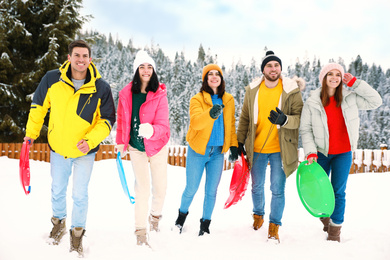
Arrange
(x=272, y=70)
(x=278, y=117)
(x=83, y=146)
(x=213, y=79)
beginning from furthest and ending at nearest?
(x=213, y=79), (x=272, y=70), (x=278, y=117), (x=83, y=146)

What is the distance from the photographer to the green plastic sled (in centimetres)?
301

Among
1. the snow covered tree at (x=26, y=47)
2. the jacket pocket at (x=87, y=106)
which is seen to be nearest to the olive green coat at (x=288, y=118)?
the jacket pocket at (x=87, y=106)

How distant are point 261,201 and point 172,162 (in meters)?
10.2

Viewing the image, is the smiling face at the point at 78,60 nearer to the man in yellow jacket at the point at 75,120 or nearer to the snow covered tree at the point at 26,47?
the man in yellow jacket at the point at 75,120

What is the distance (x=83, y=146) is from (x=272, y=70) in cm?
227

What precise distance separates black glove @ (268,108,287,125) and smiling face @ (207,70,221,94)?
0.80m

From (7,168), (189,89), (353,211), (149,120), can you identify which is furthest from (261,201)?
(189,89)

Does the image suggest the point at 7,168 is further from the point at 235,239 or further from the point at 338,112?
the point at 338,112

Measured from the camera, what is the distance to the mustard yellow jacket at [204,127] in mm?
3235

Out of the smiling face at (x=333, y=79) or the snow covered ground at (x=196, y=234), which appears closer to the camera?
the snow covered ground at (x=196, y=234)

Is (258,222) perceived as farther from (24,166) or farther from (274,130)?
(24,166)

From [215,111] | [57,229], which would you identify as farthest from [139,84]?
[57,229]

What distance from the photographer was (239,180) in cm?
358

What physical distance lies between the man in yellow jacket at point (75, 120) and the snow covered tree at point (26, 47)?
32.7ft
